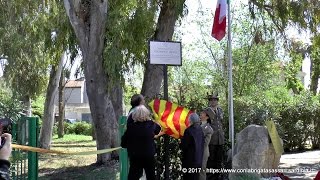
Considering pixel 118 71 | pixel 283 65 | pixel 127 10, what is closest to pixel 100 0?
pixel 127 10

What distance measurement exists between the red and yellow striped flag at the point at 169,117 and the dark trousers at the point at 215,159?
1060mm

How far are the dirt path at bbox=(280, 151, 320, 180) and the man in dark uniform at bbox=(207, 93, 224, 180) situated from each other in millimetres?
1981

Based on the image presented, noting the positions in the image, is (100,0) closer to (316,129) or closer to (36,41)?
(36,41)

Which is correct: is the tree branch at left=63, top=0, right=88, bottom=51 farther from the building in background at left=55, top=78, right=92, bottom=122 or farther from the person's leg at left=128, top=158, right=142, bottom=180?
the building in background at left=55, top=78, right=92, bottom=122

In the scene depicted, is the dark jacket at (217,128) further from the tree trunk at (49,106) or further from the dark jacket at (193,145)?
the tree trunk at (49,106)

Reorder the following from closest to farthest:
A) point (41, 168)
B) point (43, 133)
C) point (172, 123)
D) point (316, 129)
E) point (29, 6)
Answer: point (172, 123)
point (41, 168)
point (29, 6)
point (316, 129)
point (43, 133)

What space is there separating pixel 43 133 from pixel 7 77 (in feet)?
10.0

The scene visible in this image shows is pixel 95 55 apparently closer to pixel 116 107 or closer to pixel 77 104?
pixel 116 107

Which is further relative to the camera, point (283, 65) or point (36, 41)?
point (283, 65)

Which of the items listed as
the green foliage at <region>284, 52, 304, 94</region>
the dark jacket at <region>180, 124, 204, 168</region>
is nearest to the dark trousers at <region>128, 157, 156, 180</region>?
the dark jacket at <region>180, 124, 204, 168</region>

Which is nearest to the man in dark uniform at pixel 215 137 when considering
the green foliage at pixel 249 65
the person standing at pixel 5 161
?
the person standing at pixel 5 161

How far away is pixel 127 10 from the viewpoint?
12.8 meters

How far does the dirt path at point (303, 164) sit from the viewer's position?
11.4 meters

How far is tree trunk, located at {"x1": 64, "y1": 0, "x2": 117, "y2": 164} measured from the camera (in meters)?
12.8
